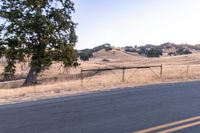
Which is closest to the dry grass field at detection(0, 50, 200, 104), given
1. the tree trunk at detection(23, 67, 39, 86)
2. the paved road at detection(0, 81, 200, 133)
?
the tree trunk at detection(23, 67, 39, 86)

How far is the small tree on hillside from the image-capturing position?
3644 centimetres

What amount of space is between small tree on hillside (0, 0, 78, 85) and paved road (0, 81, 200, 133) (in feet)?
73.4

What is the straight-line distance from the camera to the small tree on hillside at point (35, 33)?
36438 millimetres

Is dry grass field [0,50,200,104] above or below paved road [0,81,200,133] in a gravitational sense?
below

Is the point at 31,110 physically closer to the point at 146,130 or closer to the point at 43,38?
the point at 146,130

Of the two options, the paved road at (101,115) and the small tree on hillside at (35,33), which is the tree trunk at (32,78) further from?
the paved road at (101,115)

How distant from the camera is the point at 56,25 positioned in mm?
37812

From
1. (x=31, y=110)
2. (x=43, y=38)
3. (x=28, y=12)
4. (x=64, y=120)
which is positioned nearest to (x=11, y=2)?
(x=28, y=12)

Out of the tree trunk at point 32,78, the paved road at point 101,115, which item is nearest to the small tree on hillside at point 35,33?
the tree trunk at point 32,78

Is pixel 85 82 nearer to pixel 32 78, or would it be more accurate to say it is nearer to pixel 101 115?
pixel 32 78

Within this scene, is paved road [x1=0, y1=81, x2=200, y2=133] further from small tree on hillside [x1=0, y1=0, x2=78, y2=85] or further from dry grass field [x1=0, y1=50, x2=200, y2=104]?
small tree on hillside [x1=0, y1=0, x2=78, y2=85]

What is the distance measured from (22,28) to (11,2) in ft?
9.33

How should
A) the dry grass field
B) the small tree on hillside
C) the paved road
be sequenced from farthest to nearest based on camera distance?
the small tree on hillside < the dry grass field < the paved road

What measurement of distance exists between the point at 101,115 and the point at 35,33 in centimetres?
2668
